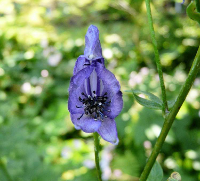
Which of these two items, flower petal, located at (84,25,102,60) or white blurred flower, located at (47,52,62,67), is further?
white blurred flower, located at (47,52,62,67)

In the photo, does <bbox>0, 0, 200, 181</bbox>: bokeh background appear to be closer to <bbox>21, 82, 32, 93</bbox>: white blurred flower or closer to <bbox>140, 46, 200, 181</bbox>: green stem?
<bbox>21, 82, 32, 93</bbox>: white blurred flower

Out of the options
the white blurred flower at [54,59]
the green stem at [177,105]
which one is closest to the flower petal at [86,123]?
the green stem at [177,105]

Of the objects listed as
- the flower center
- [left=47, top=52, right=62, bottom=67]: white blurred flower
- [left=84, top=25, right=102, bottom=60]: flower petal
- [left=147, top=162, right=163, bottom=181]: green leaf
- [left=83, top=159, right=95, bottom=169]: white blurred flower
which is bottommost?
[left=83, top=159, right=95, bottom=169]: white blurred flower

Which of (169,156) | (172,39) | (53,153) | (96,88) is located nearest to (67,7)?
(172,39)

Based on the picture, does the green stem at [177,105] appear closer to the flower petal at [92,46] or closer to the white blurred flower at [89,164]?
the flower petal at [92,46]

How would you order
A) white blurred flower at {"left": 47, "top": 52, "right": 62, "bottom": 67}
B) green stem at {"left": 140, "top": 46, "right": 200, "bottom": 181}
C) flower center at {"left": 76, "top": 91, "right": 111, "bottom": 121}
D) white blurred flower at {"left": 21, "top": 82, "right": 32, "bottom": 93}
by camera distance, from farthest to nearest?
1. white blurred flower at {"left": 47, "top": 52, "right": 62, "bottom": 67}
2. white blurred flower at {"left": 21, "top": 82, "right": 32, "bottom": 93}
3. flower center at {"left": 76, "top": 91, "right": 111, "bottom": 121}
4. green stem at {"left": 140, "top": 46, "right": 200, "bottom": 181}

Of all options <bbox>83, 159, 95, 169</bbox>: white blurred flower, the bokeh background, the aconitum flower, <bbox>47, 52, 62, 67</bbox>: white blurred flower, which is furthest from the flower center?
<bbox>47, 52, 62, 67</bbox>: white blurred flower

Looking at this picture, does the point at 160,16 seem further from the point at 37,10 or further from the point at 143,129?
the point at 143,129
